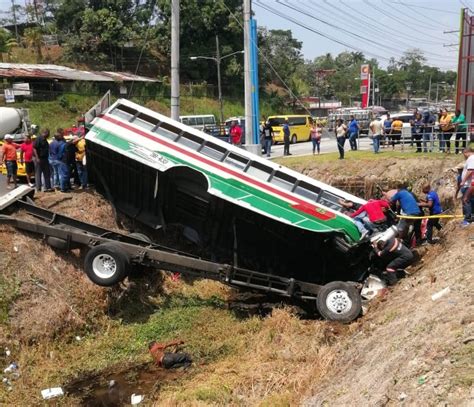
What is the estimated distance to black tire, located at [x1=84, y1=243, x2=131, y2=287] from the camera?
28.9ft

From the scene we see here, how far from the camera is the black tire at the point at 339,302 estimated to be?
8742 mm

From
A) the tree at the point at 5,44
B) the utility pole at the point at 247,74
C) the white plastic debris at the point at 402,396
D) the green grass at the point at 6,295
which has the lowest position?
the green grass at the point at 6,295

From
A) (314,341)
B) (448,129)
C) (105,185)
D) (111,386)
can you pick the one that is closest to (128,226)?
(105,185)

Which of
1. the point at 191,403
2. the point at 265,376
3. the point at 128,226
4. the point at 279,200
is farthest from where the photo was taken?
the point at 128,226

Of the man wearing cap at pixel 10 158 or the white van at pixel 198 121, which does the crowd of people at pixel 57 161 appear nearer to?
the man wearing cap at pixel 10 158

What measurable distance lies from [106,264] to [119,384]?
2.12 metres

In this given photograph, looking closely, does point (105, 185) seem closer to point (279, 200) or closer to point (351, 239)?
point (279, 200)

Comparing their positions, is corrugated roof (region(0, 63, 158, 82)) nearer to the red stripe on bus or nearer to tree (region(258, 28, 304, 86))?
tree (region(258, 28, 304, 86))

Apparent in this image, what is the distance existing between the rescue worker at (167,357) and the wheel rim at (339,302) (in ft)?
8.21

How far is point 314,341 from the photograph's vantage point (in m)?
7.82

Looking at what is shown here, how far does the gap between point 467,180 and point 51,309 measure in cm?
782

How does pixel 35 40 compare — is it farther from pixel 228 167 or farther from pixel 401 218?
pixel 401 218

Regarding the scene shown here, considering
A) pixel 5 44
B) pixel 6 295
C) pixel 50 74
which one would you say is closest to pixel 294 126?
pixel 50 74

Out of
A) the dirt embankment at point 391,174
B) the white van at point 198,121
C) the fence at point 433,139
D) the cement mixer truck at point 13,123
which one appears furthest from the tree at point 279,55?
the dirt embankment at point 391,174
